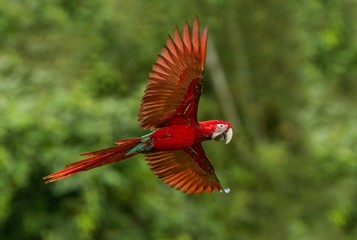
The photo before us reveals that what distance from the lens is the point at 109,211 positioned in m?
6.29

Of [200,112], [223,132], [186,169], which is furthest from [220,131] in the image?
[200,112]

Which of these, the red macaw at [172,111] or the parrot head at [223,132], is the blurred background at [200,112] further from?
the parrot head at [223,132]

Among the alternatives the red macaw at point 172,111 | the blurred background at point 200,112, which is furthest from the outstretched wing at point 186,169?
the blurred background at point 200,112

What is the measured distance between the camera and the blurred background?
236 inches

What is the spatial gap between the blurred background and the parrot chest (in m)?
2.53

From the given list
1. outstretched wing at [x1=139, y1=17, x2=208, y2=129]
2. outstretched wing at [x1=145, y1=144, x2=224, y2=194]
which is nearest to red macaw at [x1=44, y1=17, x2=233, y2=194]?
outstretched wing at [x1=139, y1=17, x2=208, y2=129]

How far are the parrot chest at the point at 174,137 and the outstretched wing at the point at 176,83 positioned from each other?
0.03 m

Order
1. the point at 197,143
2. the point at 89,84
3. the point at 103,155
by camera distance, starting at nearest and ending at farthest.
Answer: the point at 103,155
the point at 197,143
the point at 89,84

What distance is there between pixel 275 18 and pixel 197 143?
22.6ft

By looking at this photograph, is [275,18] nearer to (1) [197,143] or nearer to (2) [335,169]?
(2) [335,169]

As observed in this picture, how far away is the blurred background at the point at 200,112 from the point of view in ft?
19.6

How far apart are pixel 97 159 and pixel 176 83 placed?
42cm

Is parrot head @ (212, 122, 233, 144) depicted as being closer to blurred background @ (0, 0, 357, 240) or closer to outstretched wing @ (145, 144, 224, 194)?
outstretched wing @ (145, 144, 224, 194)

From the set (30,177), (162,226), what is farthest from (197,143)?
(162,226)
